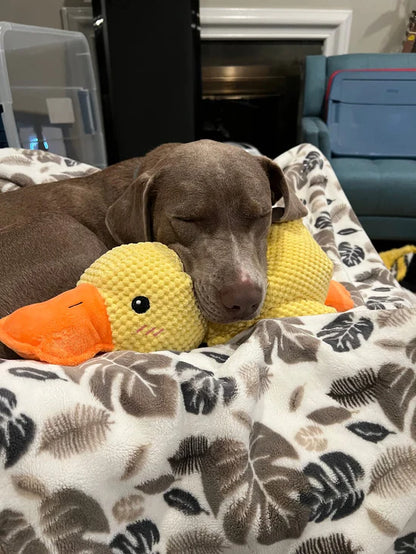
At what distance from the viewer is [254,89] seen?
4117mm

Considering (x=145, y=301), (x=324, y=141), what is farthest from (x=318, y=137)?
(x=145, y=301)

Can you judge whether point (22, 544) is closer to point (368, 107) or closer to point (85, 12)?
point (368, 107)

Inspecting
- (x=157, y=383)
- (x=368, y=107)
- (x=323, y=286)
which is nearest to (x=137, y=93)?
(x=368, y=107)

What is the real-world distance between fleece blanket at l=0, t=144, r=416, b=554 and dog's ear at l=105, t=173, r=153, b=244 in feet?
1.44

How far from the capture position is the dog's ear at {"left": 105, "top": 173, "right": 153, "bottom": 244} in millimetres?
1178

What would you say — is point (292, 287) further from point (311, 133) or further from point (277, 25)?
point (277, 25)

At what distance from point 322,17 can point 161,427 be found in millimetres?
4153

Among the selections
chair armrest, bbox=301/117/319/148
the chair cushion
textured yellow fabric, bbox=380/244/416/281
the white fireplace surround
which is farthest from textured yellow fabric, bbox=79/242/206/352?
the white fireplace surround

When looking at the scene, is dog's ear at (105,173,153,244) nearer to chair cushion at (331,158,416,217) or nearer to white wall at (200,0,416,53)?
chair cushion at (331,158,416,217)

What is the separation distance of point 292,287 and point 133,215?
0.46 meters

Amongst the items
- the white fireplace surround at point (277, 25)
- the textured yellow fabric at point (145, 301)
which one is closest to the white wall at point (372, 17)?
the white fireplace surround at point (277, 25)

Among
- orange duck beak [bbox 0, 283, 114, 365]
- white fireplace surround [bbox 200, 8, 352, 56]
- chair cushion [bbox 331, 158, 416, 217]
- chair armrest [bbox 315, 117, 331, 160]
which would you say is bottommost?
chair cushion [bbox 331, 158, 416, 217]

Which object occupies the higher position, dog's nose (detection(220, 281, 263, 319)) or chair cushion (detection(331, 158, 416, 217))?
dog's nose (detection(220, 281, 263, 319))

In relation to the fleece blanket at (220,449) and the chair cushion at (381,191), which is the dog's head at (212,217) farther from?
the chair cushion at (381,191)
